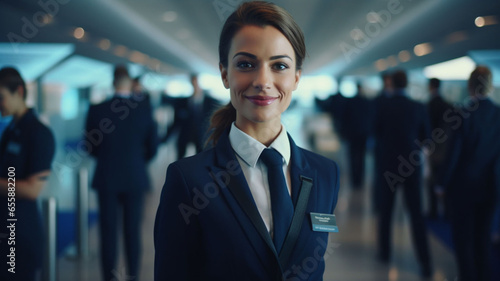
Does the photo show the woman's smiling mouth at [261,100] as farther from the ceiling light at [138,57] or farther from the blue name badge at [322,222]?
the ceiling light at [138,57]

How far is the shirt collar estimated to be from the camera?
109cm

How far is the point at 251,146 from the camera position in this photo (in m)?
1.09

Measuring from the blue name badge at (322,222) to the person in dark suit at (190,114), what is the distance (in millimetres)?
2702

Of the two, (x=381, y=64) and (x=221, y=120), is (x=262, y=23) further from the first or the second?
(x=381, y=64)

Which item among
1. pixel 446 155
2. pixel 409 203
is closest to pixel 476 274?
pixel 409 203

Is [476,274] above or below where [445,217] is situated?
below

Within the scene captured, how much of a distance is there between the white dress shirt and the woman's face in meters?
0.06

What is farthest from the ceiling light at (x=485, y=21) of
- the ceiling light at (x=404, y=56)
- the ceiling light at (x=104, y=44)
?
the ceiling light at (x=104, y=44)

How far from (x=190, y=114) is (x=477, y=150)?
7.62 ft

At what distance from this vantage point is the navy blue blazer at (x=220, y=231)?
3.33 ft

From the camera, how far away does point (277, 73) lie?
105cm

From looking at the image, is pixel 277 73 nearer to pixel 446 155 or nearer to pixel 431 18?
pixel 446 155

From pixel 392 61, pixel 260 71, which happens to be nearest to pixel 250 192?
pixel 260 71

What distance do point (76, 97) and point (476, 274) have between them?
360 centimetres
